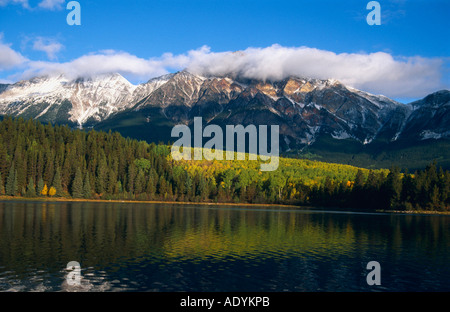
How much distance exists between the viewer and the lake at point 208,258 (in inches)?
1977

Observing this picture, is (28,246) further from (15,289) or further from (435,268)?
(435,268)

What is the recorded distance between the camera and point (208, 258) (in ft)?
213

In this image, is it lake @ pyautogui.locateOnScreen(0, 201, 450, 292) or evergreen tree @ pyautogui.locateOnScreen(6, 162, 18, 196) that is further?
evergreen tree @ pyautogui.locateOnScreen(6, 162, 18, 196)

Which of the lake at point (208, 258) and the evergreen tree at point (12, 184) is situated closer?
the lake at point (208, 258)

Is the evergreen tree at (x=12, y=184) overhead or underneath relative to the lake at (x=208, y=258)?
overhead

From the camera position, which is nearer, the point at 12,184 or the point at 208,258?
the point at 208,258

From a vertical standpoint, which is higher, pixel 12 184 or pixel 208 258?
pixel 12 184

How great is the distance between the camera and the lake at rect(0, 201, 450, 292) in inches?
1977

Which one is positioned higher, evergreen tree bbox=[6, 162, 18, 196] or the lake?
evergreen tree bbox=[6, 162, 18, 196]
